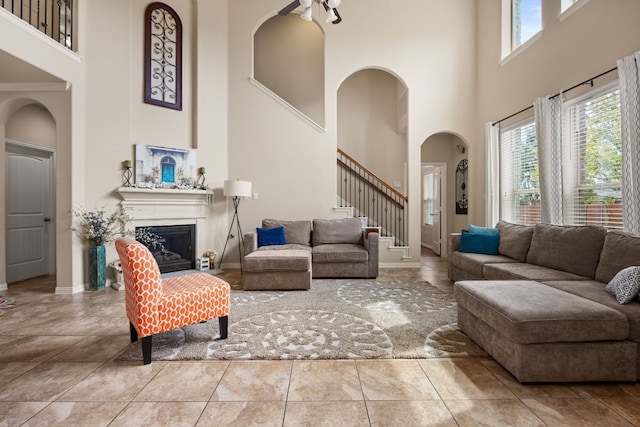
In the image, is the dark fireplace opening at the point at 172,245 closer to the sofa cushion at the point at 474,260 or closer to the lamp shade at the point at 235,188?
the lamp shade at the point at 235,188

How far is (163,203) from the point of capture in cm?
496

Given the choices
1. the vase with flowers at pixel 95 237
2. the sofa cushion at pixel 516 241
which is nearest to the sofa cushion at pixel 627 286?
the sofa cushion at pixel 516 241

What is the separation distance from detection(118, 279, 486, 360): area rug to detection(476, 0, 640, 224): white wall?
3.07 meters

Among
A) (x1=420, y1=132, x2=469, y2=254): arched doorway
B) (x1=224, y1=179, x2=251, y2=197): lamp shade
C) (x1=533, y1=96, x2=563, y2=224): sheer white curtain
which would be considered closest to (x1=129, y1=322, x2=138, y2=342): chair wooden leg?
(x1=224, y1=179, x2=251, y2=197): lamp shade

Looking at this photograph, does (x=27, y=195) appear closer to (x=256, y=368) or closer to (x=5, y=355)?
(x=5, y=355)

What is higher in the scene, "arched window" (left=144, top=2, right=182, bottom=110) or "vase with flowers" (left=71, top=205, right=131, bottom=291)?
"arched window" (left=144, top=2, right=182, bottom=110)

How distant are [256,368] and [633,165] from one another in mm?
3796

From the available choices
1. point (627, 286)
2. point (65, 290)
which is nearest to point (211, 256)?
point (65, 290)

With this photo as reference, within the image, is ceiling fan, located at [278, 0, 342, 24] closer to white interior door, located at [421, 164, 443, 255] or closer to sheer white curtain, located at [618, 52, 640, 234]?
sheer white curtain, located at [618, 52, 640, 234]

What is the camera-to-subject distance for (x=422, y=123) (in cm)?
594

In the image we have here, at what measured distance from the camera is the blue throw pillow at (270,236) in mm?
5121

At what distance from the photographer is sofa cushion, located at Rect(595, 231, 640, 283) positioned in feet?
8.24

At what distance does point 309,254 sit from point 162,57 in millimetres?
3967

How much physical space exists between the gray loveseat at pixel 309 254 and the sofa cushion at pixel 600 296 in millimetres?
2531
